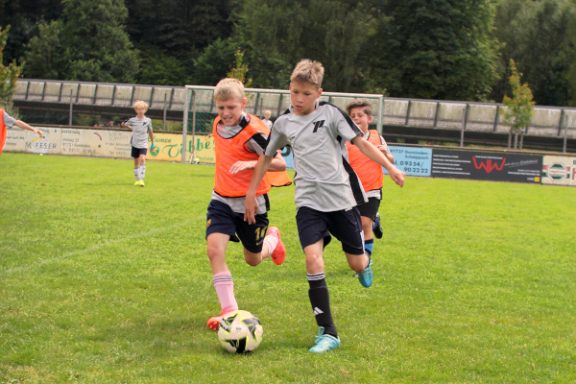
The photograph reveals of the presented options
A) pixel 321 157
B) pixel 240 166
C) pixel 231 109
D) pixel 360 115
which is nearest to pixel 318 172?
pixel 321 157

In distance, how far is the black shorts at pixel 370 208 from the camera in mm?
9156

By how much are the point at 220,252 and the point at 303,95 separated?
1284 millimetres

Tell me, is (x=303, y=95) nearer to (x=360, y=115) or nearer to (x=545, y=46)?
(x=360, y=115)

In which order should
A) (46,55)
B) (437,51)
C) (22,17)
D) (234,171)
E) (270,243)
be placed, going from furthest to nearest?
(22,17), (46,55), (437,51), (270,243), (234,171)

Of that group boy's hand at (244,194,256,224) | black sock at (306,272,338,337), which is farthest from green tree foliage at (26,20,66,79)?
black sock at (306,272,338,337)

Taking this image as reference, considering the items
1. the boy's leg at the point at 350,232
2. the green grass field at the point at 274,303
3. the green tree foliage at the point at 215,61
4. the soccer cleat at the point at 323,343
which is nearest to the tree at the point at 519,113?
the green grass field at the point at 274,303

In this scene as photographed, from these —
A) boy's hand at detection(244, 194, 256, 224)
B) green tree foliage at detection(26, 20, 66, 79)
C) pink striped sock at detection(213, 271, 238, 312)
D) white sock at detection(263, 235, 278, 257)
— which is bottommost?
pink striped sock at detection(213, 271, 238, 312)

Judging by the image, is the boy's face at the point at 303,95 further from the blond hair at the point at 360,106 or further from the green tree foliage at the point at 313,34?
the green tree foliage at the point at 313,34

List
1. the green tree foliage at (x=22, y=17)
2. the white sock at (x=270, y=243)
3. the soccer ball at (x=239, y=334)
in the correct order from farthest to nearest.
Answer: the green tree foliage at (x=22, y=17) → the white sock at (x=270, y=243) → the soccer ball at (x=239, y=334)

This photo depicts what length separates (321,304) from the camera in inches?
235

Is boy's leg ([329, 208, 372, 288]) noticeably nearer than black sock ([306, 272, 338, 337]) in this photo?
No

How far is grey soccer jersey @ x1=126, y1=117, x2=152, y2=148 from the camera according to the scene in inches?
770

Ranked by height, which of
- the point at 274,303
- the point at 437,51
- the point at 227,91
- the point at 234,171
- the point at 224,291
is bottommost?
the point at 274,303

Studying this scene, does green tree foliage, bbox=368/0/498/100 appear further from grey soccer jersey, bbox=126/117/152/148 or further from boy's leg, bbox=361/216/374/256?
boy's leg, bbox=361/216/374/256
